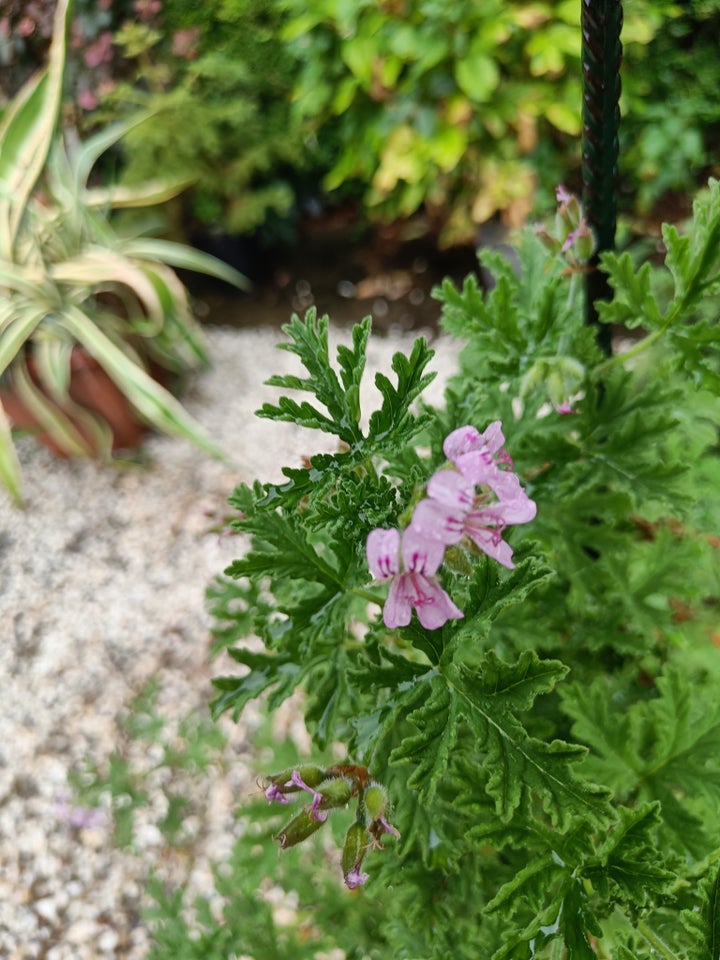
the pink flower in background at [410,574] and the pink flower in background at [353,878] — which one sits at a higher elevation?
the pink flower in background at [410,574]

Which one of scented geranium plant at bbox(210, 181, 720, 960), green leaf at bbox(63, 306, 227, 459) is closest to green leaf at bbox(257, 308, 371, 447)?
scented geranium plant at bbox(210, 181, 720, 960)

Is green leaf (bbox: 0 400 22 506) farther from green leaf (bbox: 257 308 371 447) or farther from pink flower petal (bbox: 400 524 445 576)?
pink flower petal (bbox: 400 524 445 576)

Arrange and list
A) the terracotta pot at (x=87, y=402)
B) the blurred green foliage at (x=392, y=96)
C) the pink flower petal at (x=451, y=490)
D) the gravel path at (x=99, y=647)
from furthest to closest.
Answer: the blurred green foliage at (x=392, y=96) → the terracotta pot at (x=87, y=402) → the gravel path at (x=99, y=647) → the pink flower petal at (x=451, y=490)

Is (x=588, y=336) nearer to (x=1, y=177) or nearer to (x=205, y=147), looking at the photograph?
(x=1, y=177)

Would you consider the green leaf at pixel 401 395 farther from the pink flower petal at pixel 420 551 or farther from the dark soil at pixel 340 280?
the dark soil at pixel 340 280

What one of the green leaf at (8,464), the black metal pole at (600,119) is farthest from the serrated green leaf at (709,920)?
the green leaf at (8,464)

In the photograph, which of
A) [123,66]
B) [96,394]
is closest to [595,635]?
[96,394]

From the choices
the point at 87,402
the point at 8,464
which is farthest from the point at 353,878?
the point at 87,402
